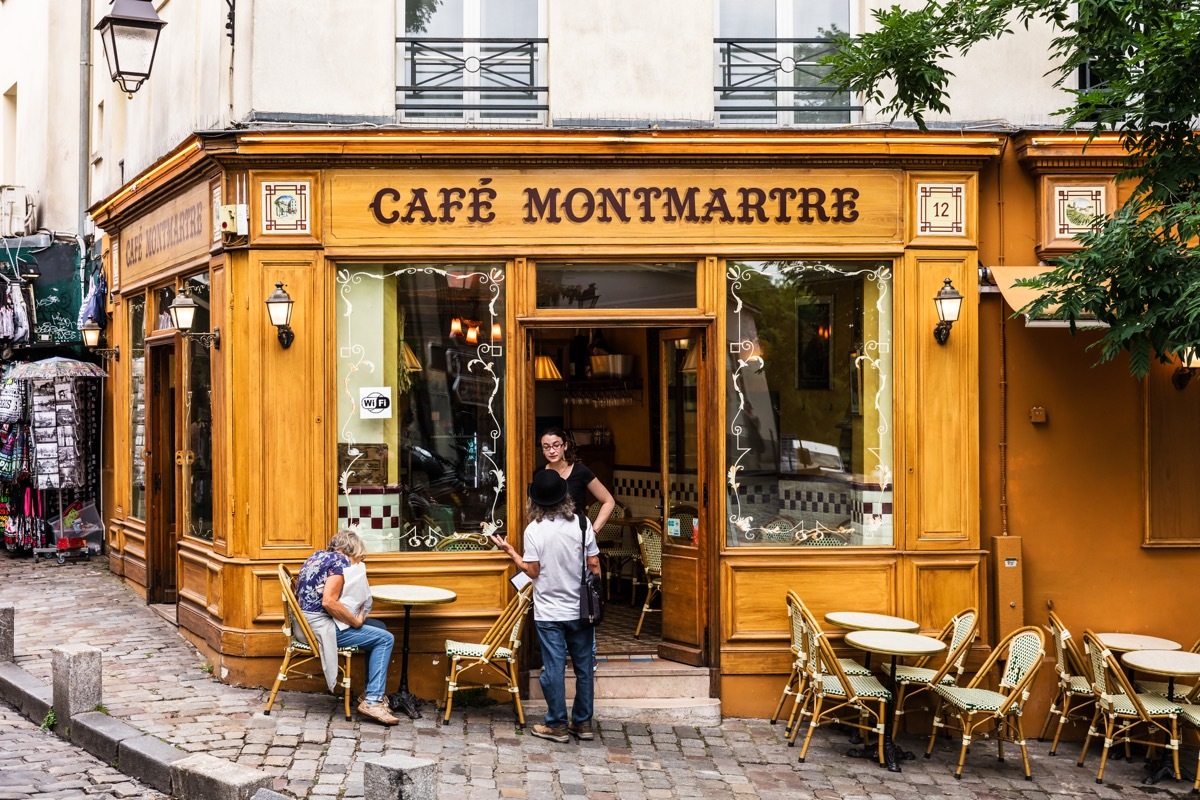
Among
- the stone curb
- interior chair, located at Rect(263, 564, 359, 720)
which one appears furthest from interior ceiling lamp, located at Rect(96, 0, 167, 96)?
the stone curb

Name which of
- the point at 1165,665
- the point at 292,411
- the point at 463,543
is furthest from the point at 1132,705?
the point at 292,411

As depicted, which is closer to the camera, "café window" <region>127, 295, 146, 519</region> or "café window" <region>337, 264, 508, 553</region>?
"café window" <region>337, 264, 508, 553</region>

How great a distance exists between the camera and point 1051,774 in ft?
27.5

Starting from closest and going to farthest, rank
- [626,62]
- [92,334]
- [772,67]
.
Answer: [626,62] < [772,67] < [92,334]

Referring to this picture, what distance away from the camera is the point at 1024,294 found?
356 inches

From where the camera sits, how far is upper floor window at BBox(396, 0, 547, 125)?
365 inches

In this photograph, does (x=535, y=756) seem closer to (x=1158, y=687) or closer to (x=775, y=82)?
(x=1158, y=687)

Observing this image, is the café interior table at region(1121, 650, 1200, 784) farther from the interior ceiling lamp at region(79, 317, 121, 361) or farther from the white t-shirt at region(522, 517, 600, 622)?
the interior ceiling lamp at region(79, 317, 121, 361)

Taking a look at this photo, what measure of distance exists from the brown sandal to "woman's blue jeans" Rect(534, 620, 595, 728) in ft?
3.40

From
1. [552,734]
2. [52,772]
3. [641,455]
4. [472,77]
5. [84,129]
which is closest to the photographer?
[52,772]

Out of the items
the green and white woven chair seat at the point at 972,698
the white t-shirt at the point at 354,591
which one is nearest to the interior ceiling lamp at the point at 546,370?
the white t-shirt at the point at 354,591

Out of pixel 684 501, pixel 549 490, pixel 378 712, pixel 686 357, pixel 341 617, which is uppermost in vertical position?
pixel 686 357

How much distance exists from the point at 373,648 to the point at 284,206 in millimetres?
3261

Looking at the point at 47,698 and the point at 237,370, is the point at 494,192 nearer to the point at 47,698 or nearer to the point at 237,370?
the point at 237,370
